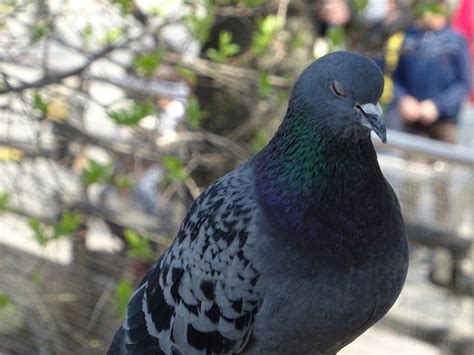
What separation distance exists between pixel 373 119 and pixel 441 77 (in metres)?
5.00

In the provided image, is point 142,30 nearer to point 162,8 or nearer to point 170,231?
point 162,8

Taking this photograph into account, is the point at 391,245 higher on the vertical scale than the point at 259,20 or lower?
lower

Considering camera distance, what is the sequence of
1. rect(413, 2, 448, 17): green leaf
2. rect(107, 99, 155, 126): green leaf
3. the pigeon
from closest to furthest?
the pigeon, rect(107, 99, 155, 126): green leaf, rect(413, 2, 448, 17): green leaf

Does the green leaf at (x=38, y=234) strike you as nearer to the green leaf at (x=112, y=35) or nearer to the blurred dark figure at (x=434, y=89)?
the green leaf at (x=112, y=35)

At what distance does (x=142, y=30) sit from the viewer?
4.35 meters

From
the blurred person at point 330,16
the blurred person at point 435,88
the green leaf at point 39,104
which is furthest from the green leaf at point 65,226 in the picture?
the blurred person at point 435,88

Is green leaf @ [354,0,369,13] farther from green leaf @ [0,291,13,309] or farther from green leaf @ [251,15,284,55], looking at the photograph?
green leaf @ [0,291,13,309]

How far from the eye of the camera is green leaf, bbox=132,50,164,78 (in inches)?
155

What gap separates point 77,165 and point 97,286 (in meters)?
0.70

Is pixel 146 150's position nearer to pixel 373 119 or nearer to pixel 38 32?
pixel 38 32

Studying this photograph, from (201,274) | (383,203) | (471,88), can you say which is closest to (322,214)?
(383,203)

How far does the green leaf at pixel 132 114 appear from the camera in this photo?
387cm

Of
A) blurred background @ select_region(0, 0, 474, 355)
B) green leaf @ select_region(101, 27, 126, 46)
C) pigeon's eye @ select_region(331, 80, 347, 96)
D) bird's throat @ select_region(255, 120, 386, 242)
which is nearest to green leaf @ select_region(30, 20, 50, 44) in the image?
blurred background @ select_region(0, 0, 474, 355)

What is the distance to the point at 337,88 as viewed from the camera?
242 cm
